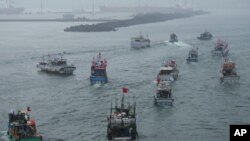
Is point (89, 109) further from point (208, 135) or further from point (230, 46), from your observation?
point (230, 46)

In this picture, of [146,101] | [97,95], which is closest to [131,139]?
[146,101]

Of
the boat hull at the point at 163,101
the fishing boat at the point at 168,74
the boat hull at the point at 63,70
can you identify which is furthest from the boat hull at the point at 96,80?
the boat hull at the point at 163,101

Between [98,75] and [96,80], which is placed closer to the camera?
[96,80]

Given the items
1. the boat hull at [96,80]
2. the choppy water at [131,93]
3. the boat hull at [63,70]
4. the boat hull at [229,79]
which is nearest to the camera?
the choppy water at [131,93]

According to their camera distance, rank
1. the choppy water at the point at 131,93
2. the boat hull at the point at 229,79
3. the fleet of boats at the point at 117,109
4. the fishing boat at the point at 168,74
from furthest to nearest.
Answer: the boat hull at the point at 229,79 < the fishing boat at the point at 168,74 < the choppy water at the point at 131,93 < the fleet of boats at the point at 117,109

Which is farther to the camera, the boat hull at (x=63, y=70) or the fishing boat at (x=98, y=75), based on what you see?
the boat hull at (x=63, y=70)

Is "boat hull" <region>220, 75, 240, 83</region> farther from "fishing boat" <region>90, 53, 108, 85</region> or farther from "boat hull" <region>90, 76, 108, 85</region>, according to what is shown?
"boat hull" <region>90, 76, 108, 85</region>

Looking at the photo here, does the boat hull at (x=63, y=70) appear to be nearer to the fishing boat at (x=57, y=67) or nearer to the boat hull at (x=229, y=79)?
the fishing boat at (x=57, y=67)

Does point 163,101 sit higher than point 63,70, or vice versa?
point 63,70

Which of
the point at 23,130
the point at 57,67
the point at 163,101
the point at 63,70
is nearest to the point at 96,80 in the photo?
the point at 63,70

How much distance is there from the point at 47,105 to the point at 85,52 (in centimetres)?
4182

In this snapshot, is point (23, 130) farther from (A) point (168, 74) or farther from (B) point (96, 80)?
(A) point (168, 74)

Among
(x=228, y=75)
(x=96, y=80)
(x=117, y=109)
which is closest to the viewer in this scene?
(x=117, y=109)

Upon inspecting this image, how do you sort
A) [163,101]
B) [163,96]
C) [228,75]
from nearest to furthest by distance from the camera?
[163,101] < [163,96] < [228,75]
